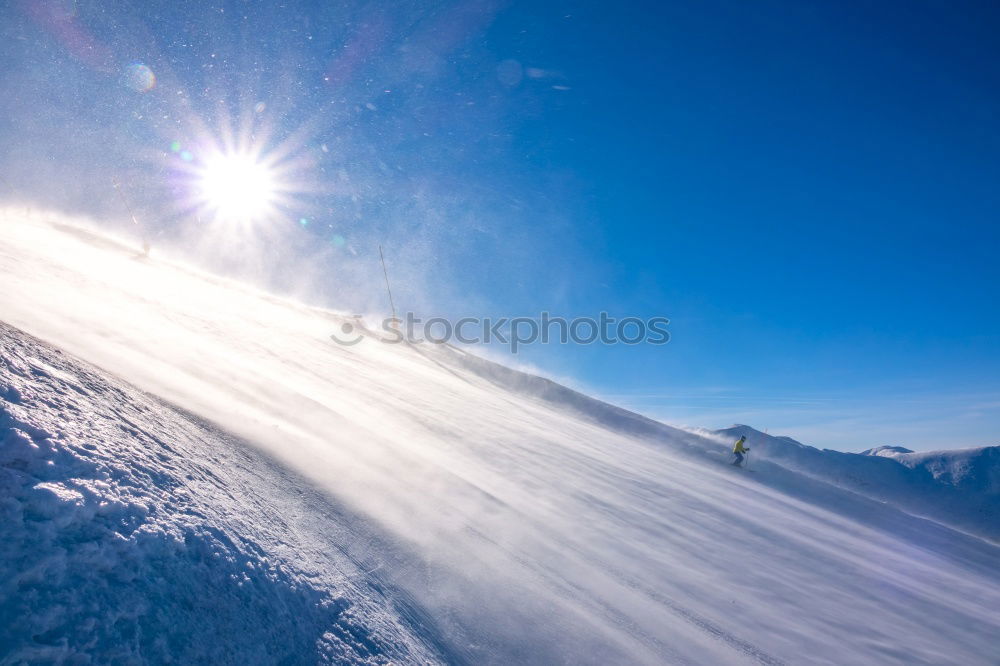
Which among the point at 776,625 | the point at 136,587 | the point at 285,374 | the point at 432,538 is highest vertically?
the point at 285,374

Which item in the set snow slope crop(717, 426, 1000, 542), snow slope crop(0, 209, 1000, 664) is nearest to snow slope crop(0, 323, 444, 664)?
snow slope crop(0, 209, 1000, 664)

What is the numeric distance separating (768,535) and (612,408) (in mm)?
18050

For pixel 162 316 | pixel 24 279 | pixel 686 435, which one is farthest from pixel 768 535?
→ pixel 686 435

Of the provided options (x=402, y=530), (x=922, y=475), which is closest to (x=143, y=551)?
(x=402, y=530)

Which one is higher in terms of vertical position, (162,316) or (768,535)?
A: (162,316)

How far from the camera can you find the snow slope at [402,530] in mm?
1874

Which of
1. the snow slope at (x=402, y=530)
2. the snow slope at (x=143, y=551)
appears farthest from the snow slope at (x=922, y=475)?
the snow slope at (x=143, y=551)

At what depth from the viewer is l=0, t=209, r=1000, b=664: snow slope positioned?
6.15ft

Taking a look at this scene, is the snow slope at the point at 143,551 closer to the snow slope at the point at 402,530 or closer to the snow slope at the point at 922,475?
the snow slope at the point at 402,530

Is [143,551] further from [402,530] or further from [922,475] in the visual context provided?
[922,475]

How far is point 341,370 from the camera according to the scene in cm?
929

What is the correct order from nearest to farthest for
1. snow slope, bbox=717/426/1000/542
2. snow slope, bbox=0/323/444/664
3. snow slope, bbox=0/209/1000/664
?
snow slope, bbox=0/323/444/664 < snow slope, bbox=0/209/1000/664 < snow slope, bbox=717/426/1000/542

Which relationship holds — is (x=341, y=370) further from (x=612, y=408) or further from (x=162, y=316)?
(x=612, y=408)

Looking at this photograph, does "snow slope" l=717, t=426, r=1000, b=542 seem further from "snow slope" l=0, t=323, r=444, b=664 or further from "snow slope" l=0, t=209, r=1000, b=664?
"snow slope" l=0, t=323, r=444, b=664
